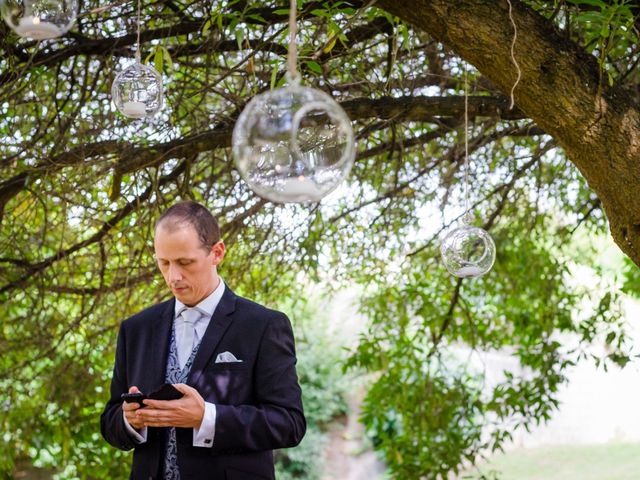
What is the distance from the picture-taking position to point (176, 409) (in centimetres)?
216

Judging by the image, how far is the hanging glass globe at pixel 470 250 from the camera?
2762 millimetres

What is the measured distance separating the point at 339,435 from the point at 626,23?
9.37 meters

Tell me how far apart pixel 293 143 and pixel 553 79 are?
47.7 inches

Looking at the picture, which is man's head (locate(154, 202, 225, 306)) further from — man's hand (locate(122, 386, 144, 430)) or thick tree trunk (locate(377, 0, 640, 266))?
thick tree trunk (locate(377, 0, 640, 266))

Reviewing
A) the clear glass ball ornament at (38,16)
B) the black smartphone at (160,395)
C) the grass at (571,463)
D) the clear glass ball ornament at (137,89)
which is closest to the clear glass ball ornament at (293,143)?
the clear glass ball ornament at (38,16)

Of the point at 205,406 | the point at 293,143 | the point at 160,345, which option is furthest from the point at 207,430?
the point at 293,143

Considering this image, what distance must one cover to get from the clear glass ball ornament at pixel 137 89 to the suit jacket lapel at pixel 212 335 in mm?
646

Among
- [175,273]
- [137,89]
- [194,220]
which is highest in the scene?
[137,89]

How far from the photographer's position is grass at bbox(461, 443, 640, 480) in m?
10.3

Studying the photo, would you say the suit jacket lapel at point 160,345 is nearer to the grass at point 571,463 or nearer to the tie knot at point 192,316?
the tie knot at point 192,316

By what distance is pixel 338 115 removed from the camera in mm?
1592

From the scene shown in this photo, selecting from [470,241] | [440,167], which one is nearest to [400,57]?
[440,167]

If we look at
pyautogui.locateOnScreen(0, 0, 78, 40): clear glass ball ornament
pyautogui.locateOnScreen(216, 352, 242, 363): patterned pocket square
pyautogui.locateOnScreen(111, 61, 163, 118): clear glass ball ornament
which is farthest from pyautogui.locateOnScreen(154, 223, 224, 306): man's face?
pyautogui.locateOnScreen(0, 0, 78, 40): clear glass ball ornament

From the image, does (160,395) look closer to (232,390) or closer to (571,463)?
(232,390)
